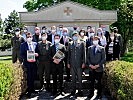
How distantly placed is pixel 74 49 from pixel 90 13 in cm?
1439

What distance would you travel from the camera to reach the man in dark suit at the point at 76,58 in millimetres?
11723

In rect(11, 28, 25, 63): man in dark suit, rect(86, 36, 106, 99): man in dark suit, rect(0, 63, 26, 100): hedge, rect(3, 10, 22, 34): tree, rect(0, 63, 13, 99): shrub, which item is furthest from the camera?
rect(3, 10, 22, 34): tree

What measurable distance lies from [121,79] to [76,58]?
3.35m

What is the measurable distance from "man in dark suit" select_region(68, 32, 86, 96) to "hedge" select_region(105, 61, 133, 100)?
98 cm

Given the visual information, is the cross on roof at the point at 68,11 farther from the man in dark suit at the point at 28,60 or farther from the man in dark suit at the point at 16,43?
the man in dark suit at the point at 28,60

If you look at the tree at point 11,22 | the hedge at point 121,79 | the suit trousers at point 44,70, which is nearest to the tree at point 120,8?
the suit trousers at point 44,70

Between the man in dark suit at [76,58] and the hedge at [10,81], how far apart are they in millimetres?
1599

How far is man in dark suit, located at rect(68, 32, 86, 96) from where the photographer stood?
1172cm

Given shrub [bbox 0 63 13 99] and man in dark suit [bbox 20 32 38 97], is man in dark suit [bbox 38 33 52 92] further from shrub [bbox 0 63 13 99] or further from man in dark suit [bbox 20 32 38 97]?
shrub [bbox 0 63 13 99]

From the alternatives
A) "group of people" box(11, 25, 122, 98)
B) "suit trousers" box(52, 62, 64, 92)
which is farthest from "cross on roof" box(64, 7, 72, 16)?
"suit trousers" box(52, 62, 64, 92)

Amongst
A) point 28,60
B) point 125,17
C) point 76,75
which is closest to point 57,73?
point 76,75

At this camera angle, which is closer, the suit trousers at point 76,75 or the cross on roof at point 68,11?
the suit trousers at point 76,75

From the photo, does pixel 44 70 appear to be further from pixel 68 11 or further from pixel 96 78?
pixel 68 11

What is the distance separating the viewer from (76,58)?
1172cm
